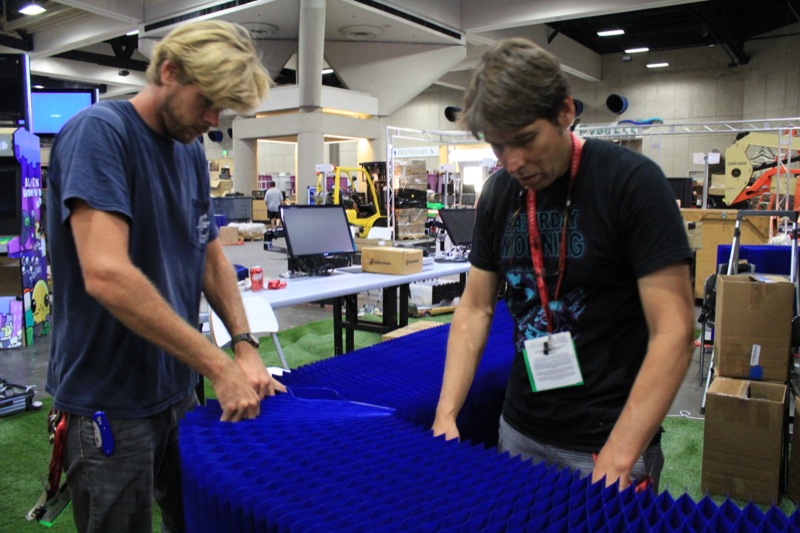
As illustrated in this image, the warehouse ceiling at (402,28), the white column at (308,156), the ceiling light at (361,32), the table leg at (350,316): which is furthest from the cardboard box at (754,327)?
the white column at (308,156)

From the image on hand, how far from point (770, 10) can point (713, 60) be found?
2.31 metres

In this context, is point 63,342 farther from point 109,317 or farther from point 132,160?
point 132,160

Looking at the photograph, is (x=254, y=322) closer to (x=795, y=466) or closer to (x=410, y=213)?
(x=795, y=466)

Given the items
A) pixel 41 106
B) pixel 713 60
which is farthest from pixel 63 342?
pixel 713 60

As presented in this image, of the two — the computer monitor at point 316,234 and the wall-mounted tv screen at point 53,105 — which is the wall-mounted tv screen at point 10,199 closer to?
the wall-mounted tv screen at point 53,105

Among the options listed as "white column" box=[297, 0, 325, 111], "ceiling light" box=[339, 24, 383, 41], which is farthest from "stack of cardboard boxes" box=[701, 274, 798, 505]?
"ceiling light" box=[339, 24, 383, 41]

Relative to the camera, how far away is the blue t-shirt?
1.17 metres

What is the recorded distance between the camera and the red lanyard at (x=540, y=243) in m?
1.15

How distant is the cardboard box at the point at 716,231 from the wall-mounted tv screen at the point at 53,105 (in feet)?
22.4

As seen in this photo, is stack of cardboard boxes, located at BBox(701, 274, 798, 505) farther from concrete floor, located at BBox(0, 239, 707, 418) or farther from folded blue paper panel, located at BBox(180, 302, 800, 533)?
folded blue paper panel, located at BBox(180, 302, 800, 533)

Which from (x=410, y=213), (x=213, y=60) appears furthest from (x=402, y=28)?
(x=213, y=60)

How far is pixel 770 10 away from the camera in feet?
48.5

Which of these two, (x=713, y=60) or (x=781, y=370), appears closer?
(x=781, y=370)

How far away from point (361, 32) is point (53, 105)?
1010 cm
